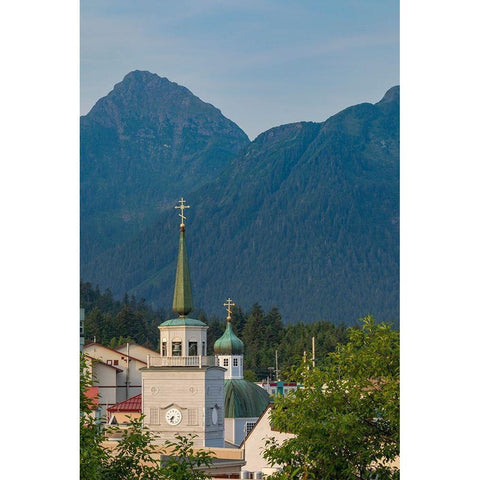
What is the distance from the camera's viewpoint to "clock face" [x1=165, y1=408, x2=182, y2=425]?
20.0 meters

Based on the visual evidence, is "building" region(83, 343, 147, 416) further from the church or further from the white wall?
the white wall

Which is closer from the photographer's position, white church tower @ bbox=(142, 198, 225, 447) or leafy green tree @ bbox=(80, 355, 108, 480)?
leafy green tree @ bbox=(80, 355, 108, 480)

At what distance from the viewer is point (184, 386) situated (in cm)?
2230

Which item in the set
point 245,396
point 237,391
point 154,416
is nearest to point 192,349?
point 154,416

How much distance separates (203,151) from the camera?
9609 mm

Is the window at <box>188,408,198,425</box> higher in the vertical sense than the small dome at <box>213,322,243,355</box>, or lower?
lower

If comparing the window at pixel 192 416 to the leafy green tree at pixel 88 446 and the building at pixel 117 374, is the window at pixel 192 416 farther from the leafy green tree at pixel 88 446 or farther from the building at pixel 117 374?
the leafy green tree at pixel 88 446

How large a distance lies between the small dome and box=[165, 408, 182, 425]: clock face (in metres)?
6.87

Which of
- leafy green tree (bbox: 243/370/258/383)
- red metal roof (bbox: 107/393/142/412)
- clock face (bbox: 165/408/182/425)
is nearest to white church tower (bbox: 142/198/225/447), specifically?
clock face (bbox: 165/408/182/425)
